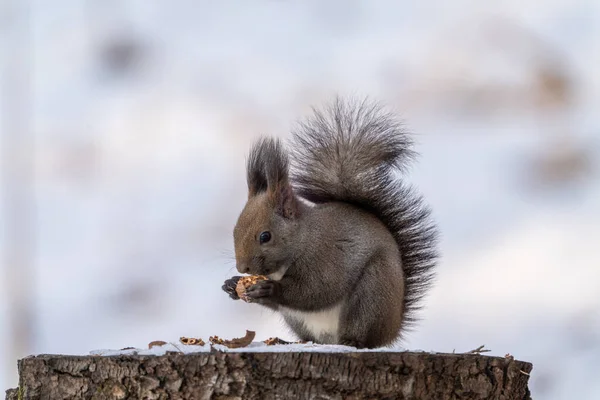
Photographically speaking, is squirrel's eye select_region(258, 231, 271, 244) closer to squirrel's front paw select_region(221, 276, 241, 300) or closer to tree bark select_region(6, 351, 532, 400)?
squirrel's front paw select_region(221, 276, 241, 300)

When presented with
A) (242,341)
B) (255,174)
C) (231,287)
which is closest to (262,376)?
(242,341)

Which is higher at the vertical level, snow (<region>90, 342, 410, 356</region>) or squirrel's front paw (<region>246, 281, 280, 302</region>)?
squirrel's front paw (<region>246, 281, 280, 302</region>)

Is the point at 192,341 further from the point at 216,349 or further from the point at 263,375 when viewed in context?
the point at 263,375

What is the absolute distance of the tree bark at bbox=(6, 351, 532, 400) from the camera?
1786 millimetres

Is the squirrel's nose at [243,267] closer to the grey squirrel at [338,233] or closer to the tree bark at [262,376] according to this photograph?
the grey squirrel at [338,233]

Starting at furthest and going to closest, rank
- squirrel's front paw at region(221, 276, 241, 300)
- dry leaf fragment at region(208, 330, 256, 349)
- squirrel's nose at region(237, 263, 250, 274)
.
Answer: squirrel's front paw at region(221, 276, 241, 300)
squirrel's nose at region(237, 263, 250, 274)
dry leaf fragment at region(208, 330, 256, 349)

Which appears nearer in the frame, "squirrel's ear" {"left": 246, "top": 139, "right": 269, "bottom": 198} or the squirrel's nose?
the squirrel's nose

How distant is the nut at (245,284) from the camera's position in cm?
245

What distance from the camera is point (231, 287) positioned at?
2.51m

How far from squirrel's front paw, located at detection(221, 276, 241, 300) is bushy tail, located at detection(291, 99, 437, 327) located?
0.38 meters

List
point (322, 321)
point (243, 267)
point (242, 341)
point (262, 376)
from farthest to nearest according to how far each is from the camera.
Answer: point (322, 321)
point (243, 267)
point (242, 341)
point (262, 376)

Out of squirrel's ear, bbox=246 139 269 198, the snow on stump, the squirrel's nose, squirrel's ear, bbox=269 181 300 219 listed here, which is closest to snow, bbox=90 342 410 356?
the snow on stump

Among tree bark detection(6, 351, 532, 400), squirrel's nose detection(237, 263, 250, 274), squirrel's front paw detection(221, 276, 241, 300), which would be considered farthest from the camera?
squirrel's front paw detection(221, 276, 241, 300)

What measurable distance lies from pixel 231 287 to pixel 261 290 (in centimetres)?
12
